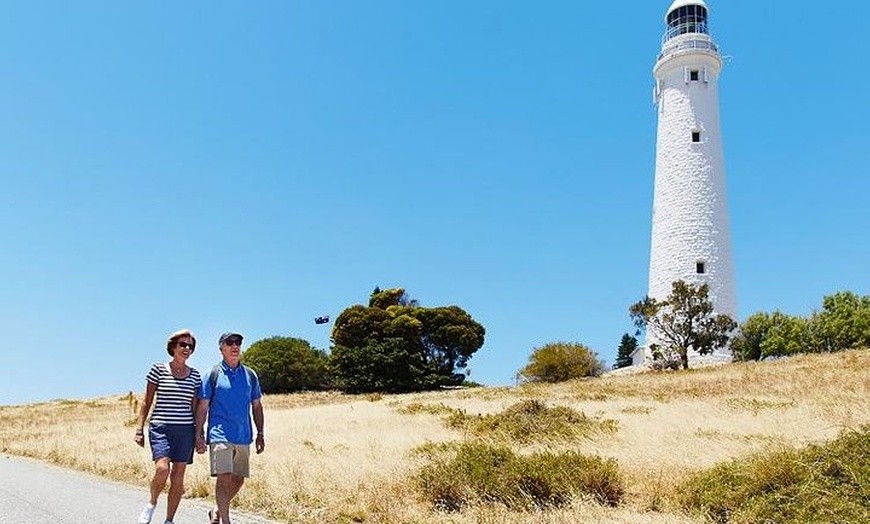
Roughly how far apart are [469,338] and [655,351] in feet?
50.4

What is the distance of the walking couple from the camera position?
6.88 metres

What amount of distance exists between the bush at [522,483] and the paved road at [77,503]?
2074 mm

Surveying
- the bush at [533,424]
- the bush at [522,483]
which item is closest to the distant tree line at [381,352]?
the bush at [533,424]

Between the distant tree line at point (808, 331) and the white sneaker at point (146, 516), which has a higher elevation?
the distant tree line at point (808, 331)

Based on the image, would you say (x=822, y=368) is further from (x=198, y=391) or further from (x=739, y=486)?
(x=198, y=391)

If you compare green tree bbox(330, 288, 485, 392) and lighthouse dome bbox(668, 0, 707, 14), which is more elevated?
lighthouse dome bbox(668, 0, 707, 14)

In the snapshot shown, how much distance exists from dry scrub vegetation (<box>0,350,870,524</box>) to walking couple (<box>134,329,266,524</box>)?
140 centimetres

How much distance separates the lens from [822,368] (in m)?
26.4

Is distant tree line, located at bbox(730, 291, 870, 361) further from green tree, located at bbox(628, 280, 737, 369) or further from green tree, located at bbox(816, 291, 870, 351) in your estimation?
green tree, located at bbox(628, 280, 737, 369)

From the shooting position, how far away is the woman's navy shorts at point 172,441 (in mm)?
7000

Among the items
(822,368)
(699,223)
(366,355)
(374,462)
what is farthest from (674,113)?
(374,462)

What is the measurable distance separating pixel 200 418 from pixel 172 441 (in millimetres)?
342

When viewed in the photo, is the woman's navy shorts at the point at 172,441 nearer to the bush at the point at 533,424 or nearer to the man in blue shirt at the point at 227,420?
the man in blue shirt at the point at 227,420

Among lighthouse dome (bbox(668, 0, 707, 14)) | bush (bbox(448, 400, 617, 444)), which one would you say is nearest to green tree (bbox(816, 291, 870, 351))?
lighthouse dome (bbox(668, 0, 707, 14))
